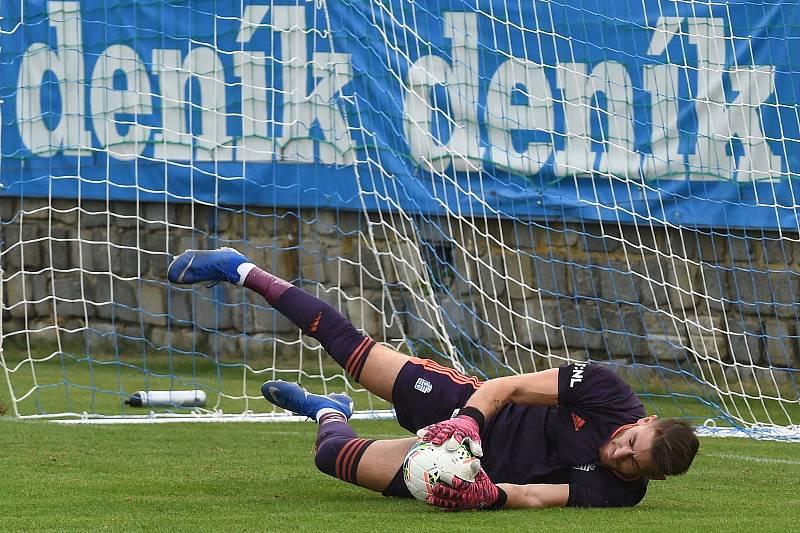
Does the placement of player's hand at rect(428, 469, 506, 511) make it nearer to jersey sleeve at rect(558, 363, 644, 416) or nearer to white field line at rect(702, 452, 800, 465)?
jersey sleeve at rect(558, 363, 644, 416)

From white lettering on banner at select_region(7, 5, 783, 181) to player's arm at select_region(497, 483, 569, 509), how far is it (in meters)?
4.82

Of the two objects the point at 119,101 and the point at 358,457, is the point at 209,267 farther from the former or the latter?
the point at 119,101

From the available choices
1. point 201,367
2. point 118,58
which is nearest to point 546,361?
point 201,367

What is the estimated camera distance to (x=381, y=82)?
9.34m

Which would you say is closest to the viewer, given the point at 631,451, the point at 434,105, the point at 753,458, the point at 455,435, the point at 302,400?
the point at 455,435

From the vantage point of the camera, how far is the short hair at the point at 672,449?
14.4ft

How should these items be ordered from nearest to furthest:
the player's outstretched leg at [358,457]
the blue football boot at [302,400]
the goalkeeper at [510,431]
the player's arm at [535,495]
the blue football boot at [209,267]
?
1. the goalkeeper at [510,431]
2. the player's arm at [535,495]
3. the player's outstretched leg at [358,457]
4. the blue football boot at [302,400]
5. the blue football boot at [209,267]

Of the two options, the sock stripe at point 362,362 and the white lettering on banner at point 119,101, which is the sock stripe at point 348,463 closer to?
the sock stripe at point 362,362

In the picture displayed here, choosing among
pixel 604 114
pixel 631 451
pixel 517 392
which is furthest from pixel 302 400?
pixel 604 114

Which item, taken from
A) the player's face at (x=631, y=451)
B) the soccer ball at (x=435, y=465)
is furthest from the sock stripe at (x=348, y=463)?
the player's face at (x=631, y=451)

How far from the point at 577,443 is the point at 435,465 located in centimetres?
64

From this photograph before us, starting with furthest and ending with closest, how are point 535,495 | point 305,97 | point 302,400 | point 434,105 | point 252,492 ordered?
point 305,97 < point 434,105 < point 302,400 < point 252,492 < point 535,495

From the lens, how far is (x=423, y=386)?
5004mm

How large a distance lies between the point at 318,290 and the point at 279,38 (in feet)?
6.74
